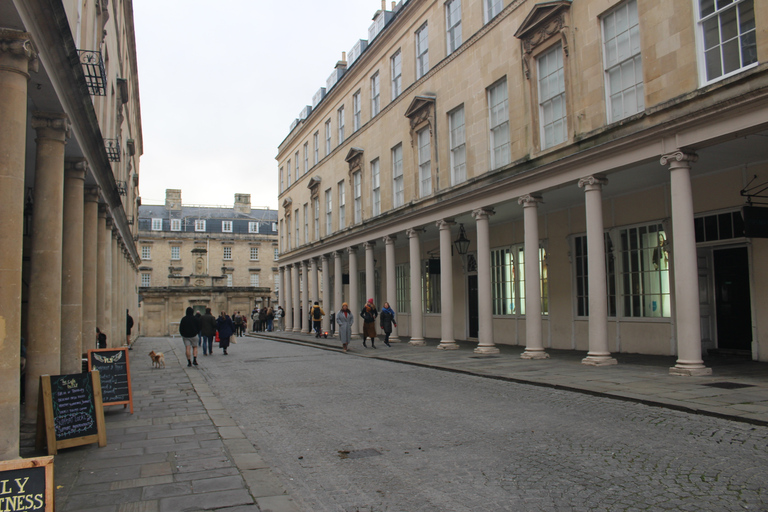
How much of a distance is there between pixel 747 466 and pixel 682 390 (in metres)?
4.02

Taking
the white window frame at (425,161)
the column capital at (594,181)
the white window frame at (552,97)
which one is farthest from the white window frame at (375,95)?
the column capital at (594,181)

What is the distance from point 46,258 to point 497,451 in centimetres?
639

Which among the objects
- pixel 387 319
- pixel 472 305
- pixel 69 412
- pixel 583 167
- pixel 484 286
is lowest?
pixel 69 412

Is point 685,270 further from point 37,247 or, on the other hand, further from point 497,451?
point 37,247

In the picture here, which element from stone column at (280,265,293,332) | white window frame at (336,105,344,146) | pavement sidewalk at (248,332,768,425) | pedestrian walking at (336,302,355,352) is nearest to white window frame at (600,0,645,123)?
pavement sidewalk at (248,332,768,425)

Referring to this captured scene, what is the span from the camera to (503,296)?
20547 mm

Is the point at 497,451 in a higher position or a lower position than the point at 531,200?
lower

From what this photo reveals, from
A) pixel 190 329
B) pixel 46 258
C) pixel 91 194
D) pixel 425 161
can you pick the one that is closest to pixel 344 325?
pixel 190 329

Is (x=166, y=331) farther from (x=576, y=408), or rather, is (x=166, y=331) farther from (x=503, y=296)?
(x=576, y=408)

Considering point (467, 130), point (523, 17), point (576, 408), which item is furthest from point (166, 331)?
point (576, 408)

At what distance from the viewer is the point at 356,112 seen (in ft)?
91.5

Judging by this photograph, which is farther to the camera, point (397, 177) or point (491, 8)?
point (397, 177)

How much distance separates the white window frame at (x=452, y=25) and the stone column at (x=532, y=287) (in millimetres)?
7015

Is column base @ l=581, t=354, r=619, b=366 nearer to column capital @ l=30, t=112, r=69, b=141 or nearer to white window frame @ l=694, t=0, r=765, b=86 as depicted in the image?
white window frame @ l=694, t=0, r=765, b=86
